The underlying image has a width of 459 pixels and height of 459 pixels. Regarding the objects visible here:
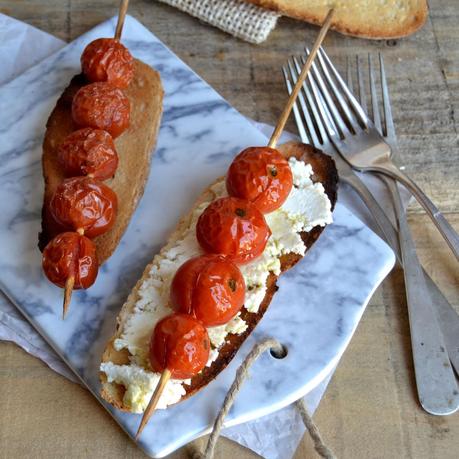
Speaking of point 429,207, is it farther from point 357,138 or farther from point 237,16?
point 237,16

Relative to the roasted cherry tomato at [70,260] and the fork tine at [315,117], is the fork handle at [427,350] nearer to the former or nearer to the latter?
the fork tine at [315,117]

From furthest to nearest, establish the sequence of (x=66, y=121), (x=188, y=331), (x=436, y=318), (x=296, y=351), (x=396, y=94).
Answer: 1. (x=396, y=94)
2. (x=66, y=121)
3. (x=436, y=318)
4. (x=296, y=351)
5. (x=188, y=331)

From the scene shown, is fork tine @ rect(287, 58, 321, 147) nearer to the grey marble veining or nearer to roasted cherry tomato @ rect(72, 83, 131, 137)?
the grey marble veining

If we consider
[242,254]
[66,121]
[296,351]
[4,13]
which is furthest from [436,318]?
[4,13]

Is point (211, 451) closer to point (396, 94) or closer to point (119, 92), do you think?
point (119, 92)

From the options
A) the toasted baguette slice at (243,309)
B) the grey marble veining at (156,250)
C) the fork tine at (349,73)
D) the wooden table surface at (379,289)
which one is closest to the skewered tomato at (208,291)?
the toasted baguette slice at (243,309)
